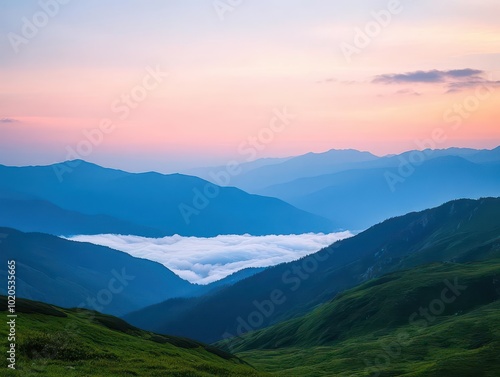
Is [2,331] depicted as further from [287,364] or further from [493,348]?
[287,364]

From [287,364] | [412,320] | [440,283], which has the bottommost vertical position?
[287,364]

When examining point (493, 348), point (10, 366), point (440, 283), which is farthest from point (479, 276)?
point (10, 366)

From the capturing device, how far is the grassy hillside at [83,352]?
48.2 meters

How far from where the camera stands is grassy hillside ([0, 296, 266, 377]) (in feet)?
158

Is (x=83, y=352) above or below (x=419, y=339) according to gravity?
above

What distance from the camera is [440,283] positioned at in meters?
200

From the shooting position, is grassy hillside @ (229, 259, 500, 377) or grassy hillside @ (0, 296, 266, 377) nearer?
grassy hillside @ (0, 296, 266, 377)

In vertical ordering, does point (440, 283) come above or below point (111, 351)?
above

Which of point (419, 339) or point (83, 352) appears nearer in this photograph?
point (83, 352)

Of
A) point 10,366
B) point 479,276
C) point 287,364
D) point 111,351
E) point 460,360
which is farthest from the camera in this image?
point 479,276

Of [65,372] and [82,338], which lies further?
[82,338]

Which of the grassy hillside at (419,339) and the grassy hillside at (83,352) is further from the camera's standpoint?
the grassy hillside at (419,339)

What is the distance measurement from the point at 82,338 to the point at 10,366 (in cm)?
1732

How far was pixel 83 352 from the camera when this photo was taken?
54.6 metres
